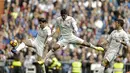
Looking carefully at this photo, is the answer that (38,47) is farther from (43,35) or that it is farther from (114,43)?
(114,43)

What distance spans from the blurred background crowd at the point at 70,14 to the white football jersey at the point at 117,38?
16.1 feet

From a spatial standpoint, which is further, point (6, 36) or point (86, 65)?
point (6, 36)

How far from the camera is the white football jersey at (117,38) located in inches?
1001

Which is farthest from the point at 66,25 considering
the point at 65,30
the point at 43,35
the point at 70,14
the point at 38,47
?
the point at 70,14

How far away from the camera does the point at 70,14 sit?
108 feet

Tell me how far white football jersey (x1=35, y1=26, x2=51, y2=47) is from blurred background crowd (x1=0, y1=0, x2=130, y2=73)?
4487mm

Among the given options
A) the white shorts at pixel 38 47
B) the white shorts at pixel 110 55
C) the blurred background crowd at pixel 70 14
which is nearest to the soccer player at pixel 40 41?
the white shorts at pixel 38 47

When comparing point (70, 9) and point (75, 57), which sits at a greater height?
point (70, 9)

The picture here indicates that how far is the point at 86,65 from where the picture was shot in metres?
29.8

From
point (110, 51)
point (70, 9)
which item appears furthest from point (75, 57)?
point (110, 51)

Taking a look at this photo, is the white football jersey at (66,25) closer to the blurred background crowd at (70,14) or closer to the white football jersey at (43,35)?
the white football jersey at (43,35)

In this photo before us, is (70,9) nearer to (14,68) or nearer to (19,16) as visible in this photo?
(19,16)

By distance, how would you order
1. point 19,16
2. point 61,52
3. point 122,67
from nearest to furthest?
point 122,67
point 61,52
point 19,16

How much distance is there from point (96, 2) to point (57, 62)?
16.0ft
